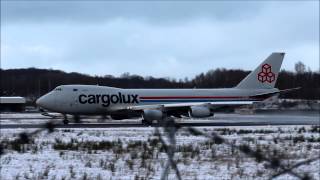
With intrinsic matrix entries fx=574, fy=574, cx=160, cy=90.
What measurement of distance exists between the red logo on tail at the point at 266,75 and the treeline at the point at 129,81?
58.9 m

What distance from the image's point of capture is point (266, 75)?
45000 millimetres

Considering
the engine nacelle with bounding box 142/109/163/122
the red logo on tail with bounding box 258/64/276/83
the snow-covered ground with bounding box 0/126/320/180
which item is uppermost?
the red logo on tail with bounding box 258/64/276/83

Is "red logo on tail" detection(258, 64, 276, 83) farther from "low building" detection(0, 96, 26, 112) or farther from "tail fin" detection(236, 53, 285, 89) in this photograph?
"low building" detection(0, 96, 26, 112)

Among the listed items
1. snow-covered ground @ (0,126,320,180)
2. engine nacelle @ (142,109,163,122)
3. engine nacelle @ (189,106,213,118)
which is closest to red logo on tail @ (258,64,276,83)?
engine nacelle @ (189,106,213,118)

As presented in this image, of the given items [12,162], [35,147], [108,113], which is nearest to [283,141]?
[35,147]

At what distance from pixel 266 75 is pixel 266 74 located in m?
0.08

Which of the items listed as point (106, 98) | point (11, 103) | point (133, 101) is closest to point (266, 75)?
point (133, 101)

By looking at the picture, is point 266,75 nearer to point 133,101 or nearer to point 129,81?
point 133,101

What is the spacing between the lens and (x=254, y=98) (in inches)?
1727

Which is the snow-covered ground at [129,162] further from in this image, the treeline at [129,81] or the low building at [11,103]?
the treeline at [129,81]

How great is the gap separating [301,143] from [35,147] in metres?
8.94

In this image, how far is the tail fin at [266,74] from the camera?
146ft

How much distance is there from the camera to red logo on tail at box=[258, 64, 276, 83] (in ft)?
147

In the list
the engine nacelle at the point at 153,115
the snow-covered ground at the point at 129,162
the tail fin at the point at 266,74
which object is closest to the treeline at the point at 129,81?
the tail fin at the point at 266,74
